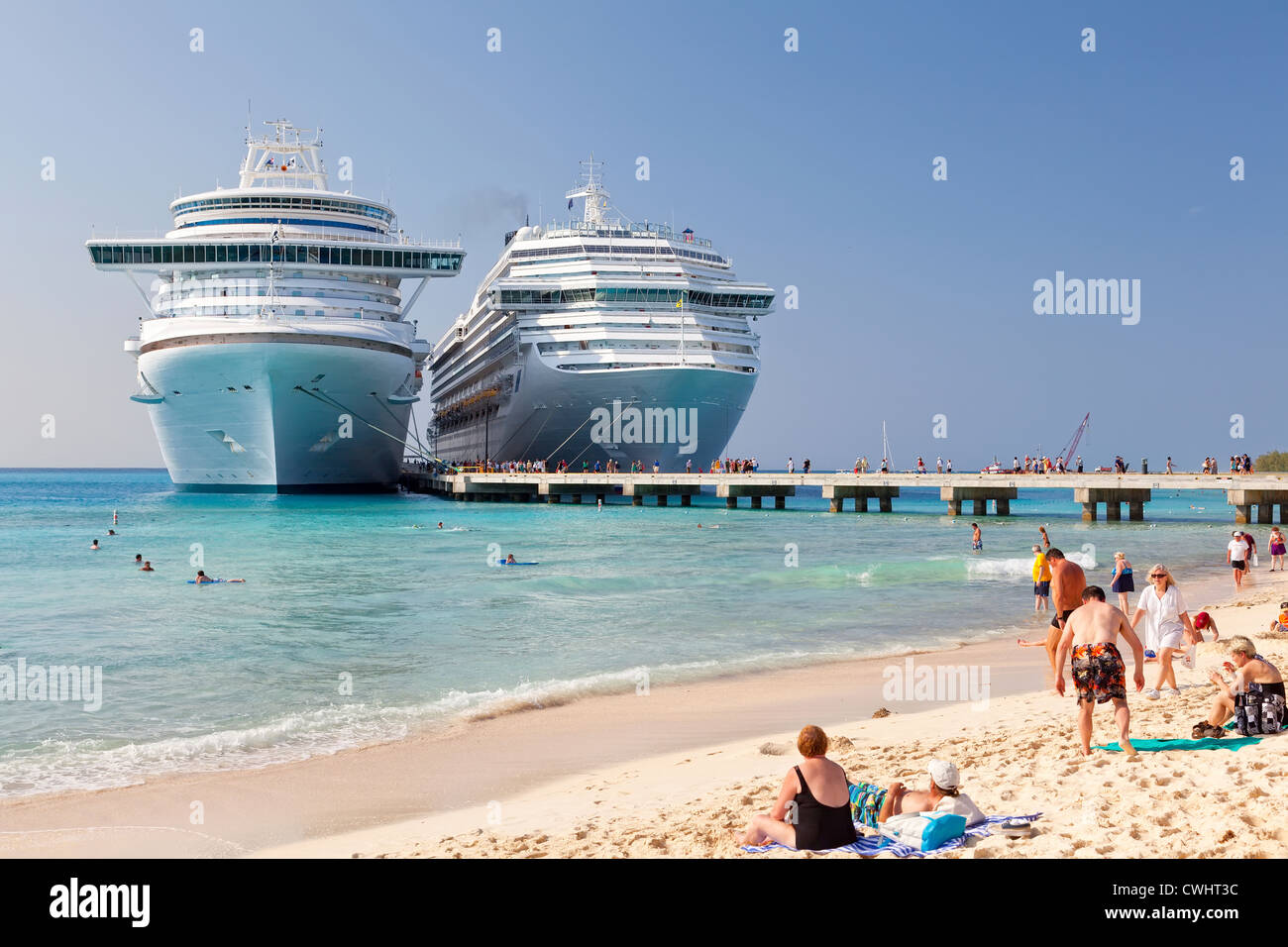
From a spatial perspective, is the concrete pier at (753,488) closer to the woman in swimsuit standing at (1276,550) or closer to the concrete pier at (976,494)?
the concrete pier at (976,494)

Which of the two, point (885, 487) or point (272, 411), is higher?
point (272, 411)

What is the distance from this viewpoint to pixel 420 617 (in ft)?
64.7

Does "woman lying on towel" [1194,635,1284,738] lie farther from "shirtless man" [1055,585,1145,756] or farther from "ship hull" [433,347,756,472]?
"ship hull" [433,347,756,472]

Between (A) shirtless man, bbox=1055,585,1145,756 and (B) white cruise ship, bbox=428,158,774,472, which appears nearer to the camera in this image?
(A) shirtless man, bbox=1055,585,1145,756

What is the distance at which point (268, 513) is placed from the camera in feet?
162

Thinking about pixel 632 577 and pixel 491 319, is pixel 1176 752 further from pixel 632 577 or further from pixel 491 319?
pixel 491 319

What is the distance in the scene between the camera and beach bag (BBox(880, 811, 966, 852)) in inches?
220

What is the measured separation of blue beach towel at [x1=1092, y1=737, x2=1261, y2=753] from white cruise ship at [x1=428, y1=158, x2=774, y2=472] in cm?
5176

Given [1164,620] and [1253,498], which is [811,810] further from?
[1253,498]

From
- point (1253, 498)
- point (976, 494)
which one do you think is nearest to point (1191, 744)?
point (1253, 498)

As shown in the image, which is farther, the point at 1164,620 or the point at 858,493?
the point at 858,493

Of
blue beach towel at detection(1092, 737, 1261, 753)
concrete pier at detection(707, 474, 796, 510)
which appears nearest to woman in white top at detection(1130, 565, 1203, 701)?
blue beach towel at detection(1092, 737, 1261, 753)

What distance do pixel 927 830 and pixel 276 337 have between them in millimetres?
48613

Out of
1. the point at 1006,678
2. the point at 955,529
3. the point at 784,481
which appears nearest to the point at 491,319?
the point at 784,481
